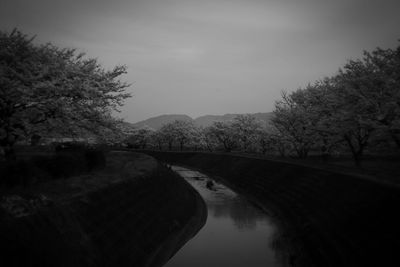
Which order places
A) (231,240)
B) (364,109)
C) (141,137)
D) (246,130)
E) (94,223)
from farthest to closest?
(141,137), (246,130), (364,109), (231,240), (94,223)

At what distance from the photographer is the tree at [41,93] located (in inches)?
658

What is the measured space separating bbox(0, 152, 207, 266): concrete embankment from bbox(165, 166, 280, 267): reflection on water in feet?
4.02

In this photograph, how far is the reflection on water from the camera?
20.9 meters

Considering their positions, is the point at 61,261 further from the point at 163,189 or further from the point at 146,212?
the point at 163,189

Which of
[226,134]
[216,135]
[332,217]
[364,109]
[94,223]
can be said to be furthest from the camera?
[216,135]

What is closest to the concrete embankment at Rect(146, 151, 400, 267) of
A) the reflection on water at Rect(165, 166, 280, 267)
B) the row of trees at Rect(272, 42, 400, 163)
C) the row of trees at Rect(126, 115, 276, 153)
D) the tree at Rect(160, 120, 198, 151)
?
the reflection on water at Rect(165, 166, 280, 267)

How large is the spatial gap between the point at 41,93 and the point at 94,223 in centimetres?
855

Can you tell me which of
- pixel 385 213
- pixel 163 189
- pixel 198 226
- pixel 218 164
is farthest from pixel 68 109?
pixel 218 164

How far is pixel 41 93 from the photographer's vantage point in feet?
57.6

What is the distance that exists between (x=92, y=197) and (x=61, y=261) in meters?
5.62

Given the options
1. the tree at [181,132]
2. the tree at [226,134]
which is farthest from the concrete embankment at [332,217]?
the tree at [181,132]

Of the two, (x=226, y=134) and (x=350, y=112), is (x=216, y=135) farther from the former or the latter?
(x=350, y=112)

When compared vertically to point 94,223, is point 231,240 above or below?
below

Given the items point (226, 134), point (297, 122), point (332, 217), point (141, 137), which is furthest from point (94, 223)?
point (141, 137)
